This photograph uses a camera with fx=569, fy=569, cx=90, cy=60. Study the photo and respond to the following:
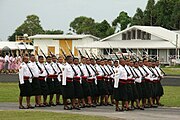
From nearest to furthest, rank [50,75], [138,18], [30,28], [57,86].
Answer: [50,75] < [57,86] < [138,18] < [30,28]

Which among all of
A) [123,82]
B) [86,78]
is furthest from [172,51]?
[123,82]

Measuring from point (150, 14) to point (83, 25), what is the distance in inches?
1005

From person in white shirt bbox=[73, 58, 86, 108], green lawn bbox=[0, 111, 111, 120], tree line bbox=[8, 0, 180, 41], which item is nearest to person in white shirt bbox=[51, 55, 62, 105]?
person in white shirt bbox=[73, 58, 86, 108]

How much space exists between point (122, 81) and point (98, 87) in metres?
2.22

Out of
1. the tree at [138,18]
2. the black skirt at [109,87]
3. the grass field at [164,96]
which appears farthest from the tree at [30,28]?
the black skirt at [109,87]

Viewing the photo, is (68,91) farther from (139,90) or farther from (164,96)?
(164,96)

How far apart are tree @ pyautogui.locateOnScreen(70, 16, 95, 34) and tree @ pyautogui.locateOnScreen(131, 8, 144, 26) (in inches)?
472

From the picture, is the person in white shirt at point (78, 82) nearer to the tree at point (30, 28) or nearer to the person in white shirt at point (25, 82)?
the person in white shirt at point (25, 82)

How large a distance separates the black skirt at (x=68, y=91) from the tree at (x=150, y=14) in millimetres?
83875

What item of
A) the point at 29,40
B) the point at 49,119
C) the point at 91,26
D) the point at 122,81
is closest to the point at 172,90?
the point at 122,81

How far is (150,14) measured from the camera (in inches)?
4092

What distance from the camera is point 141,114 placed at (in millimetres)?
19156

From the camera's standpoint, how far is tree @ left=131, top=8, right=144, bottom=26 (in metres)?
104

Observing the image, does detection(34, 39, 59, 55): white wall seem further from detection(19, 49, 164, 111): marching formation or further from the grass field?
detection(19, 49, 164, 111): marching formation
